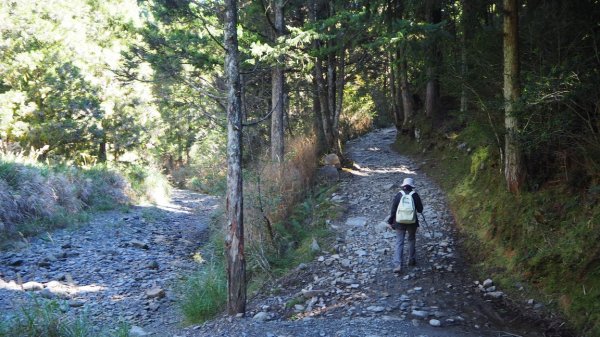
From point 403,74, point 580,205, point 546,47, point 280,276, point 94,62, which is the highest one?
point 94,62

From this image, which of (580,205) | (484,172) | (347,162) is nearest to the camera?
(580,205)

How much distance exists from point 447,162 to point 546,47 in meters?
6.15

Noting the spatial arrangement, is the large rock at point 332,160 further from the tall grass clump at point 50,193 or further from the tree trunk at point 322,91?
the tall grass clump at point 50,193

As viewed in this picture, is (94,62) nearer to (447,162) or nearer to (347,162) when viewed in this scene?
(347,162)

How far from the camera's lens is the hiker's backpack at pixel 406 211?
739 cm

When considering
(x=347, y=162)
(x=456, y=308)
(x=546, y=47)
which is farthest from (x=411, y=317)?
(x=347, y=162)

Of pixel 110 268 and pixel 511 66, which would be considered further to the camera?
pixel 110 268

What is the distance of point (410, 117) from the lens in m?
18.2

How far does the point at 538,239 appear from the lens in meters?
6.54

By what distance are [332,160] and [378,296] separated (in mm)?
7474

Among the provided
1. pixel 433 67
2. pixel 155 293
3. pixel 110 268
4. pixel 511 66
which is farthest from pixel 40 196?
pixel 511 66

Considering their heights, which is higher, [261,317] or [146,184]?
[146,184]

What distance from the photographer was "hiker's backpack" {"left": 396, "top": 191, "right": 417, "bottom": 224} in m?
7.39

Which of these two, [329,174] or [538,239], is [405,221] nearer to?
[538,239]
